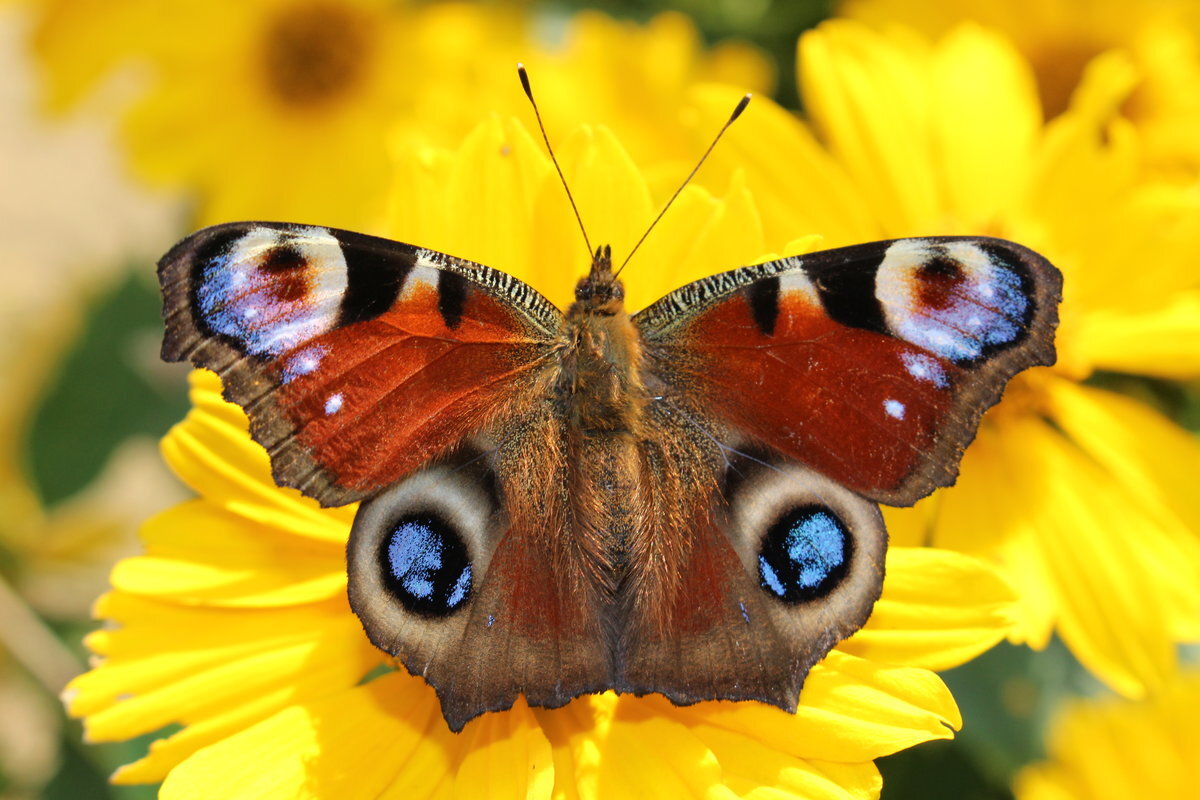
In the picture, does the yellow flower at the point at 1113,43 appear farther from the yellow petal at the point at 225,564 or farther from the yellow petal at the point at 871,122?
the yellow petal at the point at 225,564

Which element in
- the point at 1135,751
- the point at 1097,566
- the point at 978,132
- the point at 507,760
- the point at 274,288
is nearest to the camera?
the point at 274,288

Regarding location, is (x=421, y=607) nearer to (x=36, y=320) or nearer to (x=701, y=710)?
(x=701, y=710)

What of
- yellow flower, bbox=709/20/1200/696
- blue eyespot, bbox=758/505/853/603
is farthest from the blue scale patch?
yellow flower, bbox=709/20/1200/696

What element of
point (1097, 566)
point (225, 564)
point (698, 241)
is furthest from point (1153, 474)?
point (225, 564)

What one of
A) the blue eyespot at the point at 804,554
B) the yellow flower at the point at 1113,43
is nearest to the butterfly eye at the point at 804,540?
the blue eyespot at the point at 804,554

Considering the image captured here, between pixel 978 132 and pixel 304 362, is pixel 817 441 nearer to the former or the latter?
pixel 304 362

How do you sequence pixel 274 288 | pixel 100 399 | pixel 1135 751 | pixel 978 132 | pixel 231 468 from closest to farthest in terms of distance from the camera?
pixel 274 288, pixel 231 468, pixel 978 132, pixel 1135 751, pixel 100 399

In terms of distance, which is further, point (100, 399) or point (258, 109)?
point (258, 109)
